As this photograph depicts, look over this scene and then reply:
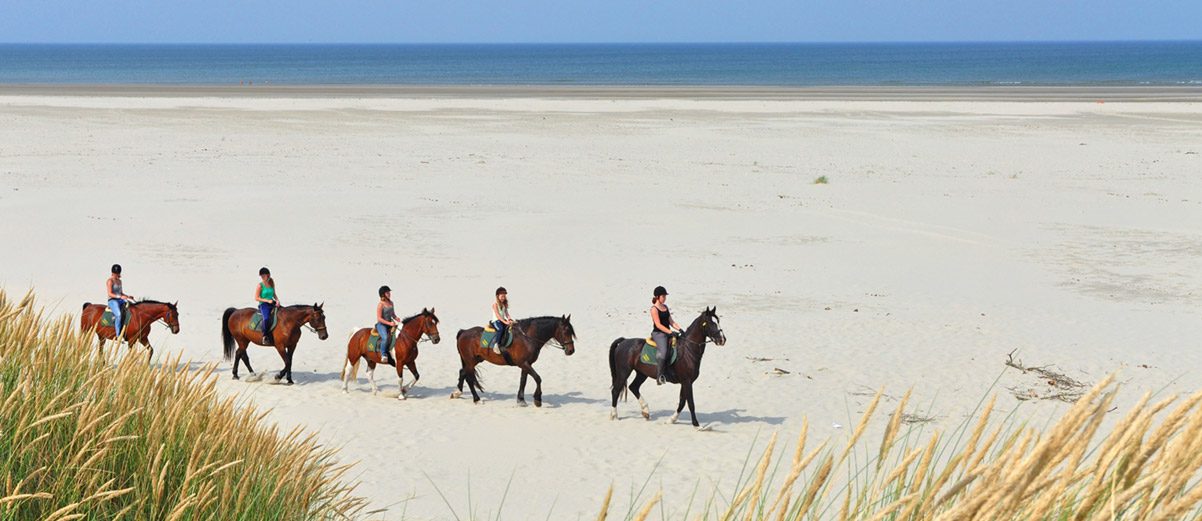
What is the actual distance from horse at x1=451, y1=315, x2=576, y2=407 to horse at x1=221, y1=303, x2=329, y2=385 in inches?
82.3

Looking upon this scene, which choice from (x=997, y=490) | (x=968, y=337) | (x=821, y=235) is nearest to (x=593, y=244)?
(x=821, y=235)

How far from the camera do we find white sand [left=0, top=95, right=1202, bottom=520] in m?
14.1

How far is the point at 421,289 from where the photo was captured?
72.2ft

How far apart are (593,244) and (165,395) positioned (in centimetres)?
2109

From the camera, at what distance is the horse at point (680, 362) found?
13.8 meters

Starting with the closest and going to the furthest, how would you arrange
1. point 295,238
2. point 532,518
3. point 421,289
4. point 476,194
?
point 532,518
point 421,289
point 295,238
point 476,194

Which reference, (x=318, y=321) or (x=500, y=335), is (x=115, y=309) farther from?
(x=500, y=335)

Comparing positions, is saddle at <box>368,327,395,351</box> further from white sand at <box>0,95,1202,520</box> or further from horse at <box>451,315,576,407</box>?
horse at <box>451,315,576,407</box>

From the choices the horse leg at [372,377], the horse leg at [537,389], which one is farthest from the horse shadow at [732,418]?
the horse leg at [372,377]

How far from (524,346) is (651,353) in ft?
5.71

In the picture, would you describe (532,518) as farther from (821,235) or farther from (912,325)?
(821,235)

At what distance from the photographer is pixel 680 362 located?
46.8 ft

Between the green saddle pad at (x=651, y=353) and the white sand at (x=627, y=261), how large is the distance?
81 centimetres

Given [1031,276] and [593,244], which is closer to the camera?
[1031,276]
